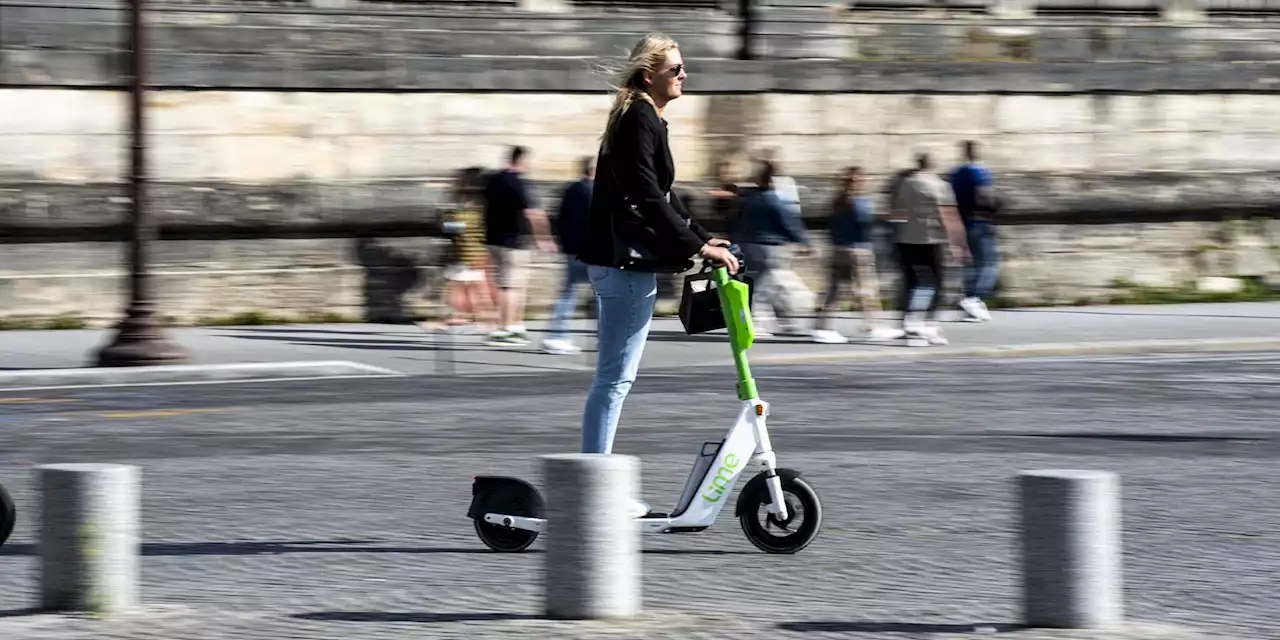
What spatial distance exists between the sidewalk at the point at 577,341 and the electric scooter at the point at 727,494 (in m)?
7.44

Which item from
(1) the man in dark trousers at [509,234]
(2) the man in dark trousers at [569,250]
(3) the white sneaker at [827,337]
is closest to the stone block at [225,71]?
(1) the man in dark trousers at [509,234]

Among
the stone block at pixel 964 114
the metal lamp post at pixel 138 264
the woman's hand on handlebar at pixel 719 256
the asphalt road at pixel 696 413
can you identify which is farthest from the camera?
the stone block at pixel 964 114

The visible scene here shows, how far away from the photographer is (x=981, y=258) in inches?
743

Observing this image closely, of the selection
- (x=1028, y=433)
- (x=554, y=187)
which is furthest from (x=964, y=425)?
(x=554, y=187)

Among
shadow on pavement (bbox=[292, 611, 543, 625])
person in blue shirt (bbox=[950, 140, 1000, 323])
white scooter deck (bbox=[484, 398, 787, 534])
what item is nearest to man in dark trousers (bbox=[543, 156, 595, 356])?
person in blue shirt (bbox=[950, 140, 1000, 323])

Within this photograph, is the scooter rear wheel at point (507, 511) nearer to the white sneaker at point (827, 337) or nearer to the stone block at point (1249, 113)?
the white sneaker at point (827, 337)

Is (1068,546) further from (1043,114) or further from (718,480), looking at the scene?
(1043,114)

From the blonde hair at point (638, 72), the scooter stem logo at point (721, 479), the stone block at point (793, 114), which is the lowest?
the scooter stem logo at point (721, 479)

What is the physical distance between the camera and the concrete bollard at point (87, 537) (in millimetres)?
5125

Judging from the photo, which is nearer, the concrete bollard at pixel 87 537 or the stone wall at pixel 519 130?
the concrete bollard at pixel 87 537

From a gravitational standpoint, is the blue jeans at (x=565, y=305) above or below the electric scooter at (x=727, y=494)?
above

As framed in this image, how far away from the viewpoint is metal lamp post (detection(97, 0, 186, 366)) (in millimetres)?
14008

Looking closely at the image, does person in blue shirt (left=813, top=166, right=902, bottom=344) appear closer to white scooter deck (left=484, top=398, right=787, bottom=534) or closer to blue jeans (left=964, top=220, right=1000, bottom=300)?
blue jeans (left=964, top=220, right=1000, bottom=300)

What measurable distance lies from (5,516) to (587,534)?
2.44 meters
